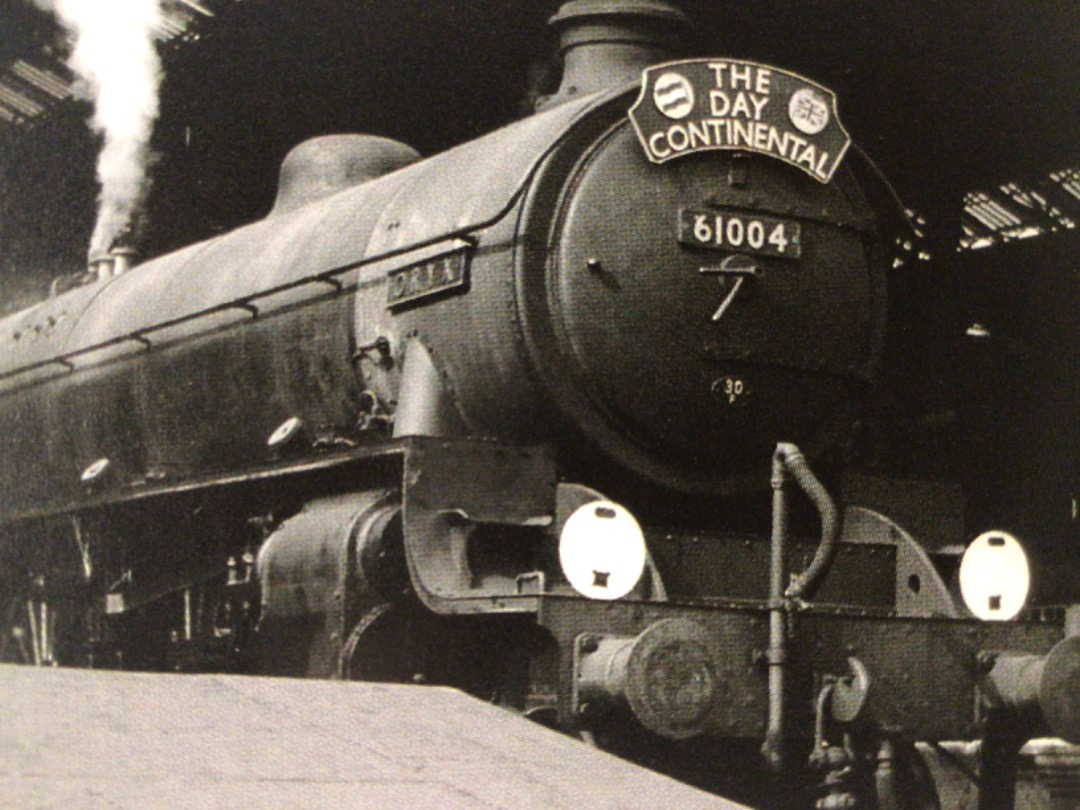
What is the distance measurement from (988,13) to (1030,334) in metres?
3.04

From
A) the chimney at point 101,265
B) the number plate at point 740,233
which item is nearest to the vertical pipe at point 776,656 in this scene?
the number plate at point 740,233

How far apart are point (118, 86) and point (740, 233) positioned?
6.73 m

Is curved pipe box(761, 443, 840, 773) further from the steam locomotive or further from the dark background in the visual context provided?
the dark background

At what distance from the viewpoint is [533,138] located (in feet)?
21.1

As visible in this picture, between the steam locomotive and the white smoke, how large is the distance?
4726 mm

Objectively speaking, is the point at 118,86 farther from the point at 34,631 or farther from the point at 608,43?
the point at 608,43

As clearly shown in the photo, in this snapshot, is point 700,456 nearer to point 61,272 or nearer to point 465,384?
point 465,384

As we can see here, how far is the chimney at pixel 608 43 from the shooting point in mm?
7047

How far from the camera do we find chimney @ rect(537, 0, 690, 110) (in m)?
7.05

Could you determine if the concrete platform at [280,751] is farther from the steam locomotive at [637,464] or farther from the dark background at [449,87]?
the dark background at [449,87]

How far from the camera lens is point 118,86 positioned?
1198cm

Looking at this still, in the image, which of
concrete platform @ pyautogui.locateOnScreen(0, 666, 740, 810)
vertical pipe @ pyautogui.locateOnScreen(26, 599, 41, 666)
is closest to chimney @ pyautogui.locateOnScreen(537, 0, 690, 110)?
concrete platform @ pyautogui.locateOnScreen(0, 666, 740, 810)

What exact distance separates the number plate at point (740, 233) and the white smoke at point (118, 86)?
19.6 ft

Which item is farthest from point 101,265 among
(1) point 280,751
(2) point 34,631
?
(1) point 280,751
